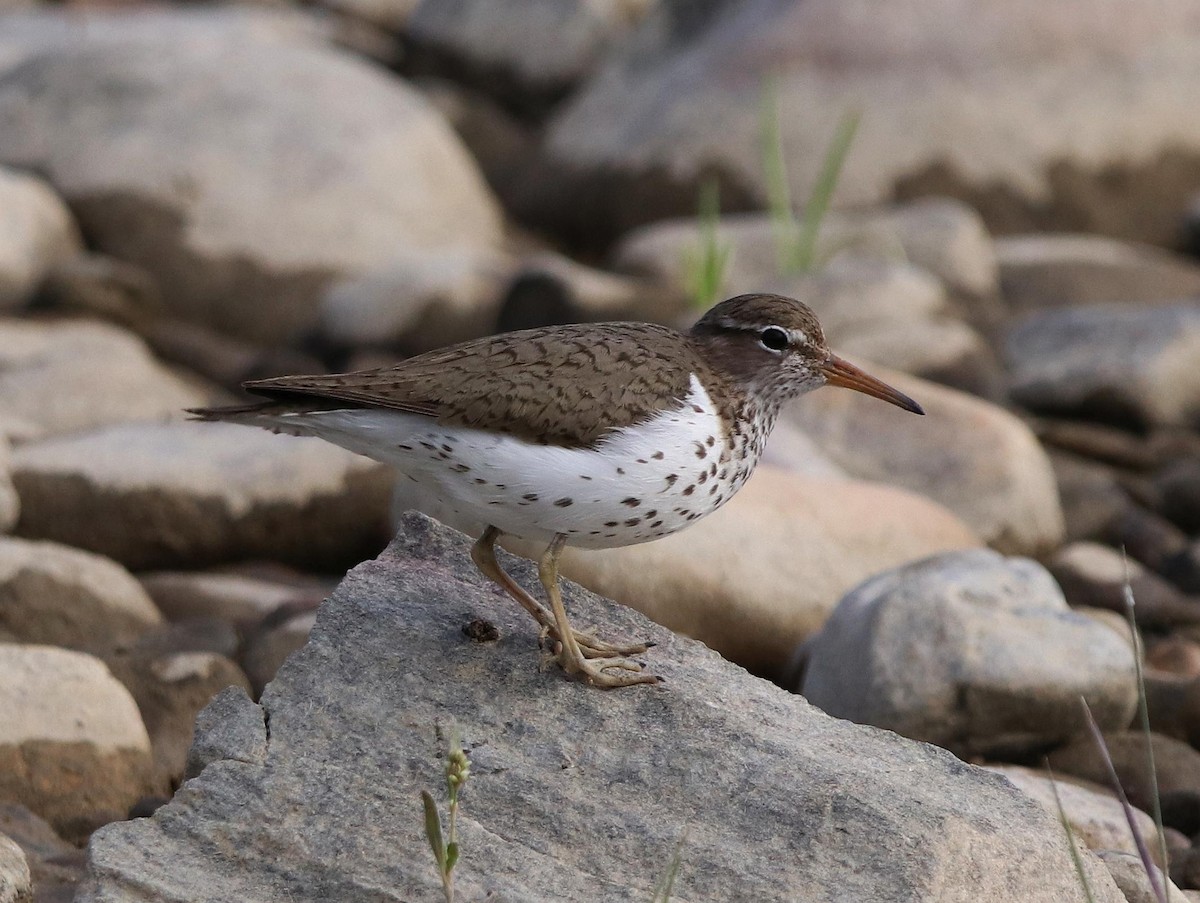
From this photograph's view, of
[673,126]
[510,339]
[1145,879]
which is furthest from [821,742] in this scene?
[673,126]

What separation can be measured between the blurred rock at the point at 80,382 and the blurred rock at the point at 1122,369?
6.20m

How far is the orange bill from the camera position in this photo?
5.75m

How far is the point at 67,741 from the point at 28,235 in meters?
7.65

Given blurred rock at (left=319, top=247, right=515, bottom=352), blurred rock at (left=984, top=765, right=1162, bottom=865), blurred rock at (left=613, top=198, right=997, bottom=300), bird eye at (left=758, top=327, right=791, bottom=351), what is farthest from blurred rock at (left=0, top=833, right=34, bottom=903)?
blurred rock at (left=613, top=198, right=997, bottom=300)

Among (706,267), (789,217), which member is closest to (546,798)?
(706,267)

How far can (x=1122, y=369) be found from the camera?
36.8 ft

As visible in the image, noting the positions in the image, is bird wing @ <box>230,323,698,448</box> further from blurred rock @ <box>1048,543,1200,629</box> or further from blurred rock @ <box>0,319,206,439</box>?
blurred rock @ <box>0,319,206,439</box>

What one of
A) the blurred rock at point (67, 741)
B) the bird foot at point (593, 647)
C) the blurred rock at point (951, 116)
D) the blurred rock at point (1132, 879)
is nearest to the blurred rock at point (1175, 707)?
the blurred rock at point (1132, 879)

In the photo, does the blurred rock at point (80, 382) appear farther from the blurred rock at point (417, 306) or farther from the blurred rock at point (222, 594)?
the blurred rock at point (222, 594)

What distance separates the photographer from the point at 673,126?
15.1 m

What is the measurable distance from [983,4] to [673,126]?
126 inches

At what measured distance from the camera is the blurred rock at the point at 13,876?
469cm

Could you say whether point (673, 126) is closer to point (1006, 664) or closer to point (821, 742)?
point (1006, 664)

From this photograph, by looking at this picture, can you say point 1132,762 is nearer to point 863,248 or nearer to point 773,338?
point 773,338
